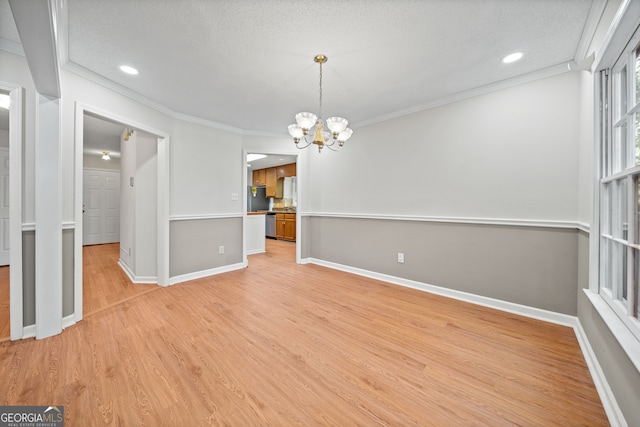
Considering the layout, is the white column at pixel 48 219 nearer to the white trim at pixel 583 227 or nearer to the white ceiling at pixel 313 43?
the white ceiling at pixel 313 43

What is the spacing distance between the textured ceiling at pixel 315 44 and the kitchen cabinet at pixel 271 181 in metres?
4.89

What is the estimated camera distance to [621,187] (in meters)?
1.47

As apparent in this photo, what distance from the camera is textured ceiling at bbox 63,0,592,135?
1603 millimetres

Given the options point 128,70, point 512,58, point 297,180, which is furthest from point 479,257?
point 128,70

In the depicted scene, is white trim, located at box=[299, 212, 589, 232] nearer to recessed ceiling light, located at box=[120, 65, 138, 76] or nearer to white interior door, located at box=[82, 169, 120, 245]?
recessed ceiling light, located at box=[120, 65, 138, 76]

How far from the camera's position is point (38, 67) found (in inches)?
63.4

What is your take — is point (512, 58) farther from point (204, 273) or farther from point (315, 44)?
point (204, 273)

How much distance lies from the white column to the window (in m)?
3.77

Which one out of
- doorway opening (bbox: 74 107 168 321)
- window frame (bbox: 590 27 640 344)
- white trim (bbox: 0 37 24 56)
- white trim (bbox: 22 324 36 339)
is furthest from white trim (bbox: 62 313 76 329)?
window frame (bbox: 590 27 640 344)

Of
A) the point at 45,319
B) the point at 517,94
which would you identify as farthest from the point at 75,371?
the point at 517,94

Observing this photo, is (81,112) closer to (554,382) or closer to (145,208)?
(145,208)

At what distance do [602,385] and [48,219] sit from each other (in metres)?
4.01

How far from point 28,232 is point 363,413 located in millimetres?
2791

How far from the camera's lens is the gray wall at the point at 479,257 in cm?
230
